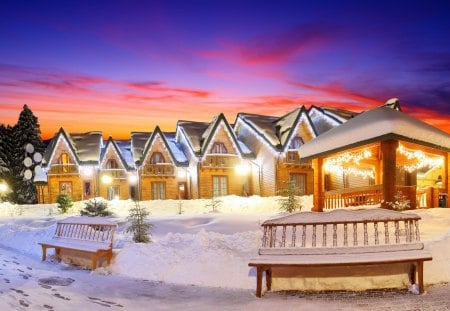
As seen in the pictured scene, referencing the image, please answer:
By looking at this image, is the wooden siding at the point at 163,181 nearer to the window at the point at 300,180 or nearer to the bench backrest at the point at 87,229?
the window at the point at 300,180

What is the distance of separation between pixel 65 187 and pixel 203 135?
12.1m

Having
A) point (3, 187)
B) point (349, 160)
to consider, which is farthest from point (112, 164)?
point (349, 160)

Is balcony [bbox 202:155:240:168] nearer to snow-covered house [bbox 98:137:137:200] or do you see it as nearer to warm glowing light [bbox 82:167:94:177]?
snow-covered house [bbox 98:137:137:200]

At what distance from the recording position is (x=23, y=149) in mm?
40625

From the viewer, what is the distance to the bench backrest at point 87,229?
1124cm

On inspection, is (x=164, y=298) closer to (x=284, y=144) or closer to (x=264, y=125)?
(x=284, y=144)

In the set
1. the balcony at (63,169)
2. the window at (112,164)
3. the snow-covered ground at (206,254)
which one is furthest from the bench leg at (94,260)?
the balcony at (63,169)

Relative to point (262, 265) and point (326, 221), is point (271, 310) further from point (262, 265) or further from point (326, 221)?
point (326, 221)

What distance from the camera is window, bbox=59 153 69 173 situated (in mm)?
32156

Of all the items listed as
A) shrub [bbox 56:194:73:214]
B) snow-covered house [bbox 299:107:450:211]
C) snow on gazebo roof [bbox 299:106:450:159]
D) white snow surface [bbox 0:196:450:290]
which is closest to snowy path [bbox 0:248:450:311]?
white snow surface [bbox 0:196:450:290]

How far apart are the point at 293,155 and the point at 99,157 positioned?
16.0 metres

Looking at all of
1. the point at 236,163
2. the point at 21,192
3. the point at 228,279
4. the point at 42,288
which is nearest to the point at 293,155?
the point at 236,163

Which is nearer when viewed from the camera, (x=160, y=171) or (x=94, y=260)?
(x=94, y=260)

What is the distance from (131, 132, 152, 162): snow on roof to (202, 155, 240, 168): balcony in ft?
20.0
